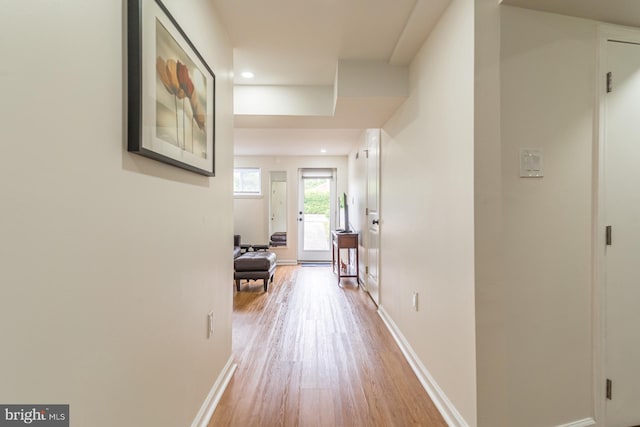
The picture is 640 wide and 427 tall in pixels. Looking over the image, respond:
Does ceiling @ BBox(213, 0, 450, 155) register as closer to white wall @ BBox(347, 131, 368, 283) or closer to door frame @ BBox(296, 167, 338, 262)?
white wall @ BBox(347, 131, 368, 283)

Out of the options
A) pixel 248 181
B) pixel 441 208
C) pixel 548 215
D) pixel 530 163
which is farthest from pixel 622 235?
pixel 248 181

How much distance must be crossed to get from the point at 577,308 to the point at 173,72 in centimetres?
220

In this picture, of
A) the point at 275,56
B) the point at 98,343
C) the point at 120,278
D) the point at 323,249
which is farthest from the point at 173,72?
the point at 323,249

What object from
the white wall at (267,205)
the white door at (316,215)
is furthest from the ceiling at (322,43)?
the white door at (316,215)

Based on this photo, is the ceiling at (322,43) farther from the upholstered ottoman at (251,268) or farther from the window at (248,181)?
the window at (248,181)

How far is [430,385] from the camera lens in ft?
5.98

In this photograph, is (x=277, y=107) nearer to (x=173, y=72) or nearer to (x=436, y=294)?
(x=173, y=72)

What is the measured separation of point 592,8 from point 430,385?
226cm

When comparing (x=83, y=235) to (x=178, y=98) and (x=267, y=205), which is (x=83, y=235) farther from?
(x=267, y=205)

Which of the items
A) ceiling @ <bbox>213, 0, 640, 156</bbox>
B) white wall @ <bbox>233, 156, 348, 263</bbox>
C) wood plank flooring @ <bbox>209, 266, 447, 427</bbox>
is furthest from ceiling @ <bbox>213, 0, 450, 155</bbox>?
white wall @ <bbox>233, 156, 348, 263</bbox>

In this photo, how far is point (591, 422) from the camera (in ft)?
4.68

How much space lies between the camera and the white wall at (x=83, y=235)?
56 cm

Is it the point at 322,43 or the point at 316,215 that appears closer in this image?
the point at 322,43

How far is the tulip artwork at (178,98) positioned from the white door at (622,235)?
6.84 feet
